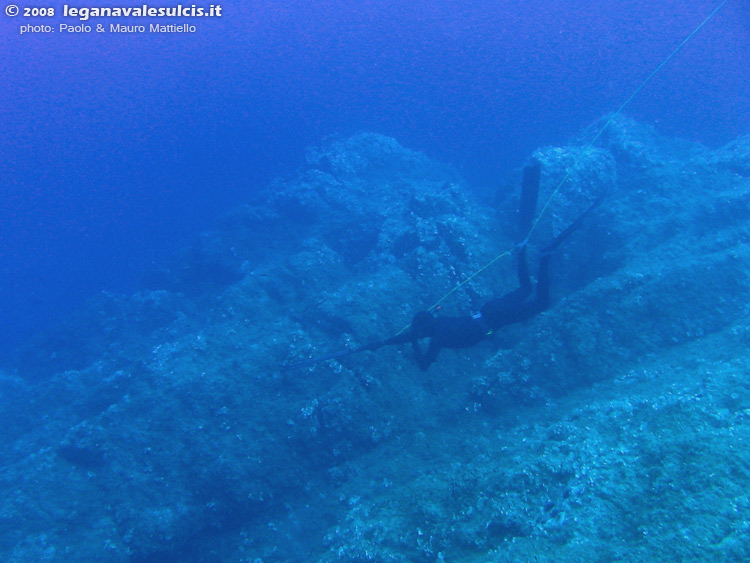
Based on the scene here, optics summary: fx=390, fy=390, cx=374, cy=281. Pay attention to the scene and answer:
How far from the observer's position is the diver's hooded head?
226 inches

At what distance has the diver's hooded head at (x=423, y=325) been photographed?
5742 millimetres

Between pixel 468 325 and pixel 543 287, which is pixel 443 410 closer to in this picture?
pixel 468 325

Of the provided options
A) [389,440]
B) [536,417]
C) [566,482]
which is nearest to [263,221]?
[389,440]

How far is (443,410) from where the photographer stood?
6.17 meters

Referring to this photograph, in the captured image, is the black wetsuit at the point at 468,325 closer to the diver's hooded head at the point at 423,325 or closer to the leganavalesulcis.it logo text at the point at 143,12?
the diver's hooded head at the point at 423,325

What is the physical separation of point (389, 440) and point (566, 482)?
9.24ft

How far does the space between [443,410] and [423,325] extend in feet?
4.90

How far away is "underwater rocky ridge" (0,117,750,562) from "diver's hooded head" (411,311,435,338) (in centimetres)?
116

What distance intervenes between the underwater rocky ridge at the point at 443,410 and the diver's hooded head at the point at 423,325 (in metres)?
1.16

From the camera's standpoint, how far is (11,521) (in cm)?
612

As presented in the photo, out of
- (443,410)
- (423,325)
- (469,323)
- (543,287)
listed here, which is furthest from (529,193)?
(443,410)

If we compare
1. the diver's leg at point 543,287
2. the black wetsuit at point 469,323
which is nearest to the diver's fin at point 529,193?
the diver's leg at point 543,287

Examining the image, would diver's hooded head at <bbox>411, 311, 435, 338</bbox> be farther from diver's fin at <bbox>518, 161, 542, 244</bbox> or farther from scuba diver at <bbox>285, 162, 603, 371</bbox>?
diver's fin at <bbox>518, 161, 542, 244</bbox>

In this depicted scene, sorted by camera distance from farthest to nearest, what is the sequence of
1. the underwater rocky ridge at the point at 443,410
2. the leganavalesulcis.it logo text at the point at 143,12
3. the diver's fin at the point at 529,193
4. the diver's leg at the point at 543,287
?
1. the leganavalesulcis.it logo text at the point at 143,12
2. the diver's fin at the point at 529,193
3. the diver's leg at the point at 543,287
4. the underwater rocky ridge at the point at 443,410
